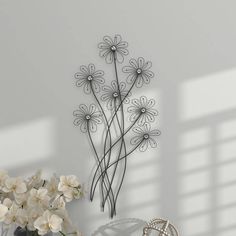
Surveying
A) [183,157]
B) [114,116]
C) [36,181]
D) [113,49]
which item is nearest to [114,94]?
[114,116]

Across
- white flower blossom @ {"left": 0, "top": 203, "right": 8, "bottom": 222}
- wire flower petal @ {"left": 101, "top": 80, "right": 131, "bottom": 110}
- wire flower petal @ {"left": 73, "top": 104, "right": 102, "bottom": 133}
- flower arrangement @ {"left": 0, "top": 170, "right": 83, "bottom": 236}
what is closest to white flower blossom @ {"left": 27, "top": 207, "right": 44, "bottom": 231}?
flower arrangement @ {"left": 0, "top": 170, "right": 83, "bottom": 236}

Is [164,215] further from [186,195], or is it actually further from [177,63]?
[177,63]

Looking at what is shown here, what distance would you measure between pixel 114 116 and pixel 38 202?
0.54 meters

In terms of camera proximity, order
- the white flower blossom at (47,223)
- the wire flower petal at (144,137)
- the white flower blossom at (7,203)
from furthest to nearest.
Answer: the wire flower petal at (144,137), the white flower blossom at (7,203), the white flower blossom at (47,223)

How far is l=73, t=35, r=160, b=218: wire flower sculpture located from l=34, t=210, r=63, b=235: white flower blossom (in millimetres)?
297

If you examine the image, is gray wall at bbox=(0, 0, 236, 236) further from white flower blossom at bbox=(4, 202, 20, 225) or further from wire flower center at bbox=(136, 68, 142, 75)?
white flower blossom at bbox=(4, 202, 20, 225)

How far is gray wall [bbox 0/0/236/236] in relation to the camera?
2080mm

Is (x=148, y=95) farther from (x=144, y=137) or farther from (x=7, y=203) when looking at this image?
(x=7, y=203)

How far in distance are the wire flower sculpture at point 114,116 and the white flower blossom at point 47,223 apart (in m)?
0.30

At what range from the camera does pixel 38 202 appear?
6.51 ft

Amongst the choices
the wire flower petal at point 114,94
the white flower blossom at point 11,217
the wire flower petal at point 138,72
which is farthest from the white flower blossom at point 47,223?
the wire flower petal at point 138,72

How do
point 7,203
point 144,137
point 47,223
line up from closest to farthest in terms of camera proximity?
1. point 47,223
2. point 7,203
3. point 144,137

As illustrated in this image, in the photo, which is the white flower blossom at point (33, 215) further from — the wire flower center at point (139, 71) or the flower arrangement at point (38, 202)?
the wire flower center at point (139, 71)

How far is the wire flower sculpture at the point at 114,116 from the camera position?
213 cm
